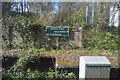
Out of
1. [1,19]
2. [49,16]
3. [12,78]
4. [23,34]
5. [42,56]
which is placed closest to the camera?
[12,78]

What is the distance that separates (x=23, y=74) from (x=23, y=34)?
85.1 inches

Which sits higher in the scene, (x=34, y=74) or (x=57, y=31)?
(x=57, y=31)

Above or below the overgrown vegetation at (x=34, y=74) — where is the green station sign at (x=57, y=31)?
above


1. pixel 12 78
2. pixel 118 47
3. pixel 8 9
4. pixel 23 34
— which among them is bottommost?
pixel 12 78

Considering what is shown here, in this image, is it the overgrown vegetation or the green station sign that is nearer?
the overgrown vegetation

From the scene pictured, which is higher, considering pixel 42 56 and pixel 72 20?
pixel 72 20

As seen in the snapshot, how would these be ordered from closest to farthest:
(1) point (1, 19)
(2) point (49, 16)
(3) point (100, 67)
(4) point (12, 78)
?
(3) point (100, 67), (4) point (12, 78), (1) point (1, 19), (2) point (49, 16)

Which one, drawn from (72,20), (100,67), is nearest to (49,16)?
(72,20)

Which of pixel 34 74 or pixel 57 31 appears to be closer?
pixel 34 74

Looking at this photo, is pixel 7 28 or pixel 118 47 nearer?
pixel 118 47

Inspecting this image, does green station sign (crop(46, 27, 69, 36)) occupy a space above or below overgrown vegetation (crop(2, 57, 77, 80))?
above

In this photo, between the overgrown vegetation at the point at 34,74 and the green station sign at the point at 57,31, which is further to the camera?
the green station sign at the point at 57,31

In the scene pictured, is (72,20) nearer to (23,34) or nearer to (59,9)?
(59,9)

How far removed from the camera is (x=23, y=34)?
4539mm
